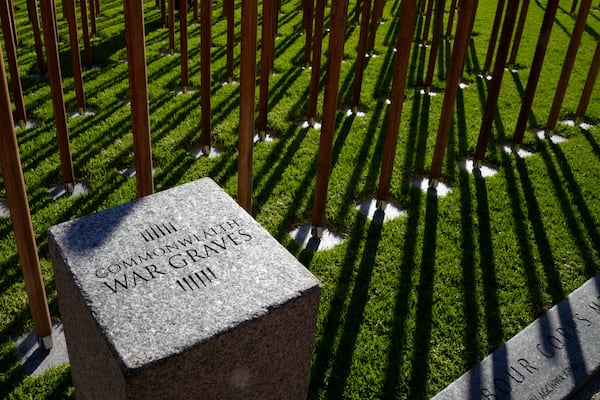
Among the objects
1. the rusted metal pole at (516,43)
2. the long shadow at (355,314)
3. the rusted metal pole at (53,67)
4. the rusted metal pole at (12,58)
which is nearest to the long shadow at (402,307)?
the long shadow at (355,314)

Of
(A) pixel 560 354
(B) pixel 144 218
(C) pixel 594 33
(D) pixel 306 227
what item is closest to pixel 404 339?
(A) pixel 560 354

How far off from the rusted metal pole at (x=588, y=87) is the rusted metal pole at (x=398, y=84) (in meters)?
3.06

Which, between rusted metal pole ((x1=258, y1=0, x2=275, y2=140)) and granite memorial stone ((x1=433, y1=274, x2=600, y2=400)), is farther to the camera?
rusted metal pole ((x1=258, y1=0, x2=275, y2=140))

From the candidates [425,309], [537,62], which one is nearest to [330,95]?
[425,309]

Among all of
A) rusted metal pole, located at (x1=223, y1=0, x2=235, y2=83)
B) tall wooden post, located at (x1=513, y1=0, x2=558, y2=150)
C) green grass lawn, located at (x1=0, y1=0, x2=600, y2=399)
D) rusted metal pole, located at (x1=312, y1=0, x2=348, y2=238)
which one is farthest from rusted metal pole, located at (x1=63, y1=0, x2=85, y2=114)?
tall wooden post, located at (x1=513, y1=0, x2=558, y2=150)

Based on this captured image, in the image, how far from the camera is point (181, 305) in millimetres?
2111

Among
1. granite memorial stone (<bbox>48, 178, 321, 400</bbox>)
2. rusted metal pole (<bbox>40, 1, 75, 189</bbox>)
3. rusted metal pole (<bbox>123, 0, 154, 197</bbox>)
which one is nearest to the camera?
granite memorial stone (<bbox>48, 178, 321, 400</bbox>)

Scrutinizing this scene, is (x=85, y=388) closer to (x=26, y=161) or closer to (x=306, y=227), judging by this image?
(x=306, y=227)

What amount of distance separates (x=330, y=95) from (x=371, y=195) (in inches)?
61.1

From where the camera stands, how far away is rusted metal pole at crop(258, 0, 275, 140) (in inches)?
133

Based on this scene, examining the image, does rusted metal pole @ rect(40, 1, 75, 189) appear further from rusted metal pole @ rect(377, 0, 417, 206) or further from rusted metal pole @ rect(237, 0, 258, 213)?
rusted metal pole @ rect(377, 0, 417, 206)

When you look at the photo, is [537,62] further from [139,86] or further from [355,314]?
[139,86]

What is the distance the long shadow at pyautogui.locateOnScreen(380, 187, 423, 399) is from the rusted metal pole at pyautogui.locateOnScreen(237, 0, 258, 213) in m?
1.36

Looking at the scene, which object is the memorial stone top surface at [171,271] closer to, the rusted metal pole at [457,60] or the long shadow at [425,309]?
the long shadow at [425,309]
